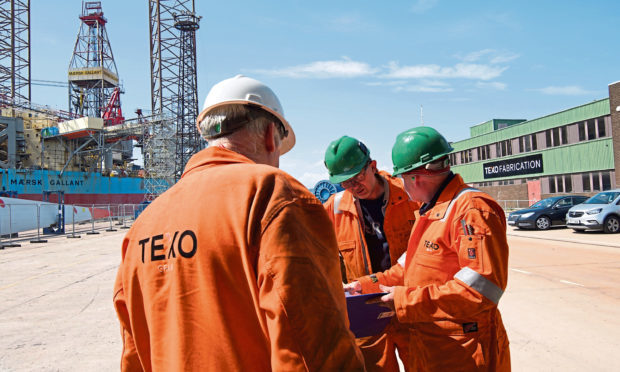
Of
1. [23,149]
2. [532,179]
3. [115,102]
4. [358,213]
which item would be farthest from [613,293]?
[115,102]

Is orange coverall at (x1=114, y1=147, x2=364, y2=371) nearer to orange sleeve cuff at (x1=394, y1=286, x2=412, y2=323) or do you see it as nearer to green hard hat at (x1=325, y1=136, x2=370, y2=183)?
orange sleeve cuff at (x1=394, y1=286, x2=412, y2=323)

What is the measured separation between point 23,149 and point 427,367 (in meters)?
48.7

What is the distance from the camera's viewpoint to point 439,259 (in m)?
2.12

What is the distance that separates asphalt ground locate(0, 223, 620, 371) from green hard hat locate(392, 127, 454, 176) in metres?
2.70

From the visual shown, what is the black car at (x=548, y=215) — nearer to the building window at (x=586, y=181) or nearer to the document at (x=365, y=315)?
the building window at (x=586, y=181)

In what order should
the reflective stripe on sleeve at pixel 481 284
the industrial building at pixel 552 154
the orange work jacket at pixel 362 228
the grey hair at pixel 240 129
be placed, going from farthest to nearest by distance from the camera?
the industrial building at pixel 552 154, the orange work jacket at pixel 362 228, the reflective stripe on sleeve at pixel 481 284, the grey hair at pixel 240 129

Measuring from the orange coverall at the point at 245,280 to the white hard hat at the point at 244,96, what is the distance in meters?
0.31

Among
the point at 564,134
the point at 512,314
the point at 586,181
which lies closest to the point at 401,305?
the point at 512,314

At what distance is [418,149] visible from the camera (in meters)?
2.33

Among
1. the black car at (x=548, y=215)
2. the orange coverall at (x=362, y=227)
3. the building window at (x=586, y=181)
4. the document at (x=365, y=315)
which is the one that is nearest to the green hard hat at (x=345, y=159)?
the orange coverall at (x=362, y=227)

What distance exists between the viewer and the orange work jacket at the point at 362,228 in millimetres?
2879

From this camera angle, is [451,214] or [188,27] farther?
[188,27]

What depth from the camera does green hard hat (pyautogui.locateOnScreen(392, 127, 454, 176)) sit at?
2.32 m

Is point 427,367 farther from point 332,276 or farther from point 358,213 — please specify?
point 332,276
